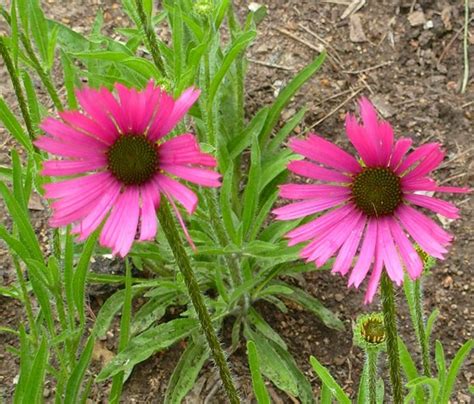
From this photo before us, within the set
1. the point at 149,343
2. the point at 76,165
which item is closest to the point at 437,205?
the point at 76,165

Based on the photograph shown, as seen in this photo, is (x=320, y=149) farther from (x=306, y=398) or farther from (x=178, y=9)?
(x=306, y=398)

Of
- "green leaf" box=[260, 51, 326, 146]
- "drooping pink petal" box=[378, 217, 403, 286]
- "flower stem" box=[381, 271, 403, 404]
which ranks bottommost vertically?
"flower stem" box=[381, 271, 403, 404]

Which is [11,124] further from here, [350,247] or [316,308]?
[316,308]

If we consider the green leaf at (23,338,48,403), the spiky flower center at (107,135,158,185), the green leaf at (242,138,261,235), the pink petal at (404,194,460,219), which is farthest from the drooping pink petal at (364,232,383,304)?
the green leaf at (242,138,261,235)

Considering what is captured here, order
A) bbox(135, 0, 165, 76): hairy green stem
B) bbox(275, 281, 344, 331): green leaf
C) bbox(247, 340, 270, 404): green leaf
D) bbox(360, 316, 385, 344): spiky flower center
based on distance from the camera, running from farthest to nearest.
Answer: bbox(275, 281, 344, 331): green leaf, bbox(135, 0, 165, 76): hairy green stem, bbox(360, 316, 385, 344): spiky flower center, bbox(247, 340, 270, 404): green leaf

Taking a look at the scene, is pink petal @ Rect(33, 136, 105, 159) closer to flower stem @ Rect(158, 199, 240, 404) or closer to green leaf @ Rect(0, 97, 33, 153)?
flower stem @ Rect(158, 199, 240, 404)

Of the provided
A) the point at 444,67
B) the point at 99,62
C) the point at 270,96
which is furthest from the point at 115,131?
the point at 444,67
